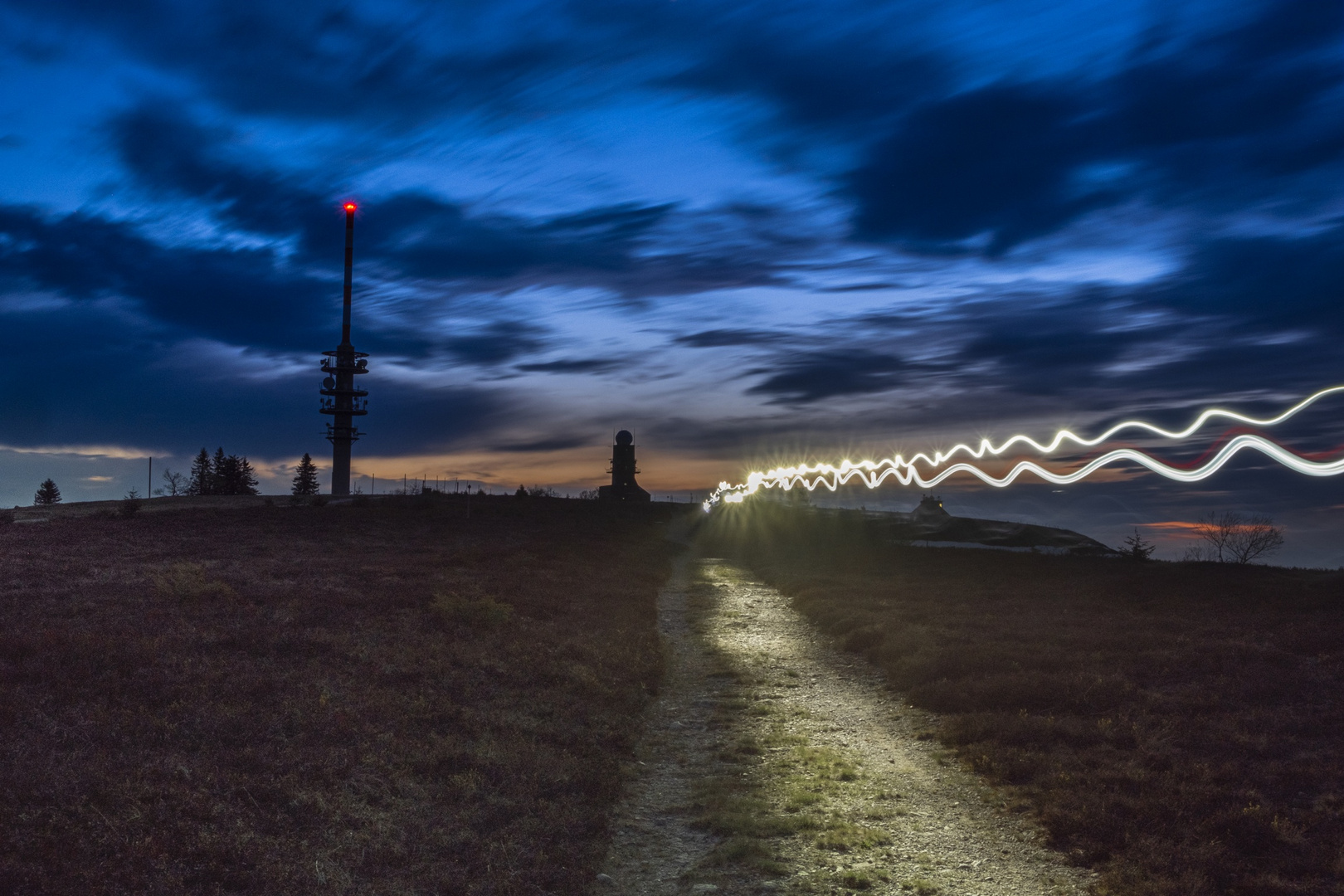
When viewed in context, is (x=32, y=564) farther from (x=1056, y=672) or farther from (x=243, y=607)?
(x=1056, y=672)

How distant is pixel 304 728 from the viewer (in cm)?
1238

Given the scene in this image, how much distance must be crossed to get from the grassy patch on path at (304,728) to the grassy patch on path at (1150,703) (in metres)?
6.27

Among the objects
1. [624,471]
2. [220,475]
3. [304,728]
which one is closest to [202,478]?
[220,475]

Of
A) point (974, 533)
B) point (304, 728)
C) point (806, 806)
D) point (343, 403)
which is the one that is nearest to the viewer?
point (806, 806)

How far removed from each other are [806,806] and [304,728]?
7961 millimetres

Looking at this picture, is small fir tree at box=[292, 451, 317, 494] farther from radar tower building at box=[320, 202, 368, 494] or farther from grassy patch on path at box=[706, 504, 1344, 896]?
grassy patch on path at box=[706, 504, 1344, 896]

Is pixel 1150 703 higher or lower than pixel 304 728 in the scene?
lower

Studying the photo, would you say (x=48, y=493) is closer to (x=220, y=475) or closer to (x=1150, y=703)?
(x=220, y=475)

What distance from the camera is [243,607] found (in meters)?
20.8

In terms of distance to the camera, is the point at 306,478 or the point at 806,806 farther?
the point at 306,478

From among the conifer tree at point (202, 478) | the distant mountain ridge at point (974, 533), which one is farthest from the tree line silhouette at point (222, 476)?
the distant mountain ridge at point (974, 533)

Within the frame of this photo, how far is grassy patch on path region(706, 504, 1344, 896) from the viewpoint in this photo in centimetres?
916

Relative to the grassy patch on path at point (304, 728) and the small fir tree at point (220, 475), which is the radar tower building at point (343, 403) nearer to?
the small fir tree at point (220, 475)

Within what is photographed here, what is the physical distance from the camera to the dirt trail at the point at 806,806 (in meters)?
8.75
